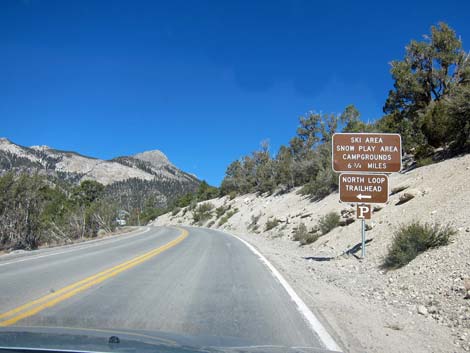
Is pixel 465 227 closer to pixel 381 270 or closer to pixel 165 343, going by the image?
pixel 381 270

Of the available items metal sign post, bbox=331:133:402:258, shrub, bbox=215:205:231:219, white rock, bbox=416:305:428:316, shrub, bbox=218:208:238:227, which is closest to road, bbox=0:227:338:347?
white rock, bbox=416:305:428:316

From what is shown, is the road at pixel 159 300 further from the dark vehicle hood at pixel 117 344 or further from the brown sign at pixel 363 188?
the brown sign at pixel 363 188

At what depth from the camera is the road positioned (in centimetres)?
641

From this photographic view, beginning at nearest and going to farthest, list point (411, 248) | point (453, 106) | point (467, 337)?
point (467, 337)
point (411, 248)
point (453, 106)

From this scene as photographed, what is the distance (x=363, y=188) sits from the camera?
14852 millimetres

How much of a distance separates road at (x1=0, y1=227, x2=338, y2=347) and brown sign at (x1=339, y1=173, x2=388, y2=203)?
395 cm

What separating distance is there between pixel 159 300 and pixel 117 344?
13.4 ft

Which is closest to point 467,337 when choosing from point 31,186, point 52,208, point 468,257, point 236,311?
point 236,311

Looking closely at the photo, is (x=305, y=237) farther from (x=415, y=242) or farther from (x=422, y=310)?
(x=422, y=310)

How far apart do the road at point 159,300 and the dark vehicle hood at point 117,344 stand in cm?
83

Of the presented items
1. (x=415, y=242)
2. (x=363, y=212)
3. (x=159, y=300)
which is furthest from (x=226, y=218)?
(x=159, y=300)

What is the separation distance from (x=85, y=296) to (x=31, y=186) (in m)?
23.3

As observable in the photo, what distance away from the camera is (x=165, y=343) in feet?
14.9

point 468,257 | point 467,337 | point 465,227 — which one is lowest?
point 467,337
